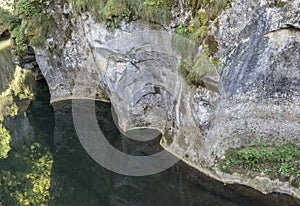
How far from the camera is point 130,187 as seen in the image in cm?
977

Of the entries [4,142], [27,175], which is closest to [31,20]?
[4,142]

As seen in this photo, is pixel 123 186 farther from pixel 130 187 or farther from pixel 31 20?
pixel 31 20

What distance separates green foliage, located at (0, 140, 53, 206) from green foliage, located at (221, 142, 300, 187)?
17.0ft

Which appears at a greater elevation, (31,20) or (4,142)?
(31,20)

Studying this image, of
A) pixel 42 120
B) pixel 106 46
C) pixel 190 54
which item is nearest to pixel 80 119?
pixel 42 120

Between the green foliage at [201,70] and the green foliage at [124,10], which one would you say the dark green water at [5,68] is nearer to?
the green foliage at [124,10]

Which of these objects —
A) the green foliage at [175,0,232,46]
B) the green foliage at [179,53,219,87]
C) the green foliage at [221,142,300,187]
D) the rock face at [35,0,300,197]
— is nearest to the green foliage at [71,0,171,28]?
the rock face at [35,0,300,197]

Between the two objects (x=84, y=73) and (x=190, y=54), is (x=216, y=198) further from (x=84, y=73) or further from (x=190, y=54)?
(x=84, y=73)

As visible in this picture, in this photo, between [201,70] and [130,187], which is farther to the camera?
[130,187]

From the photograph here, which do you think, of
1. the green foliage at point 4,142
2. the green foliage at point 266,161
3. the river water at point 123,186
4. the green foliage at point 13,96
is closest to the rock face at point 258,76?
the green foliage at point 266,161

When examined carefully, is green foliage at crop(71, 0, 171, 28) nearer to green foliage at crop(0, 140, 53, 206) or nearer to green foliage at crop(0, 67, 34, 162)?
green foliage at crop(0, 140, 53, 206)

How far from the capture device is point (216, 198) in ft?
28.7

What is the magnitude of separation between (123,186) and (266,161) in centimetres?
393

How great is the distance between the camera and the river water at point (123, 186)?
344 inches
